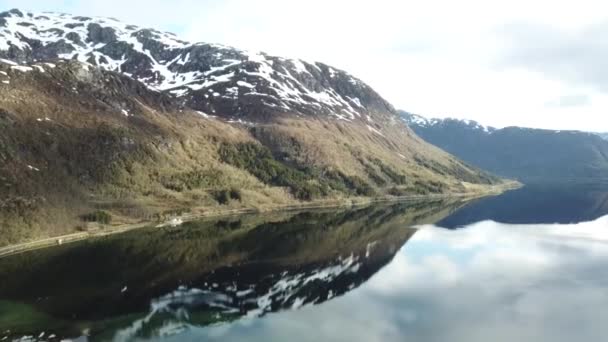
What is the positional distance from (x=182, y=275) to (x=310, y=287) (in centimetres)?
2268

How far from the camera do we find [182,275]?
88.1 metres

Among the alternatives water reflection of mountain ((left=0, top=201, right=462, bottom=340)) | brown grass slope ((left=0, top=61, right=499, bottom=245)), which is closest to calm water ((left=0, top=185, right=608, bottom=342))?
water reflection of mountain ((left=0, top=201, right=462, bottom=340))

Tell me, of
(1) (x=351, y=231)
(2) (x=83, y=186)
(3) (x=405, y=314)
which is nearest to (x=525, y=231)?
(1) (x=351, y=231)

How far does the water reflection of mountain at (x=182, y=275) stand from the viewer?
6419 centimetres

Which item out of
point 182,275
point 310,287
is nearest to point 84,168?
point 182,275

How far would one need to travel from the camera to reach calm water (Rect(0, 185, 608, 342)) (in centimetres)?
6056

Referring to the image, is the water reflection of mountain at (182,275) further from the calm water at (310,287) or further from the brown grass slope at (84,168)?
the brown grass slope at (84,168)

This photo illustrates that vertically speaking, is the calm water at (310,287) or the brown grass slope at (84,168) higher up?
the brown grass slope at (84,168)

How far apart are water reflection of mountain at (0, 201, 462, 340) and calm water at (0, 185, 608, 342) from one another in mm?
255

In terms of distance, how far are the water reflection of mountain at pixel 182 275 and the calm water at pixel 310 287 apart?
255 mm

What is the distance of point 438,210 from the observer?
199250mm

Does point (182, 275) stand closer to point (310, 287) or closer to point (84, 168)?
point (310, 287)

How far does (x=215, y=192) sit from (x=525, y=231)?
324 ft

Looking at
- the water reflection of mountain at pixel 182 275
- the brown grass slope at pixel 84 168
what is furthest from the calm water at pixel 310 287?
the brown grass slope at pixel 84 168
